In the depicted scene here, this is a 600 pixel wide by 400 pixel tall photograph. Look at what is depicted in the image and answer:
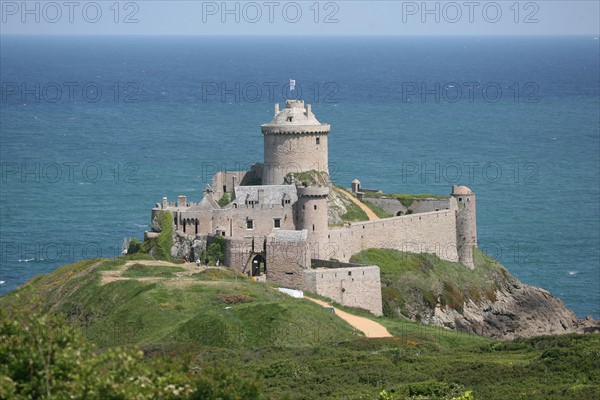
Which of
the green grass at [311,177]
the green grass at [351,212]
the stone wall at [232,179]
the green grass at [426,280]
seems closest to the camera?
the green grass at [426,280]

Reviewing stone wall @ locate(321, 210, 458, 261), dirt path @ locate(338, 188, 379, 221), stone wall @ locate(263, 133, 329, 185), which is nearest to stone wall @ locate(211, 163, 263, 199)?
stone wall @ locate(263, 133, 329, 185)

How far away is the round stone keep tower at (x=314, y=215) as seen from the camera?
76375 mm

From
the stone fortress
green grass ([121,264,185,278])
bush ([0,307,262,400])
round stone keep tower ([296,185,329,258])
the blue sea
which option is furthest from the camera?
the blue sea

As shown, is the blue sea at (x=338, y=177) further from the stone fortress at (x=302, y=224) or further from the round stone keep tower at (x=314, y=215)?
the round stone keep tower at (x=314, y=215)

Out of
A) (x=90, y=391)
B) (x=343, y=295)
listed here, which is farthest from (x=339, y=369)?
(x=90, y=391)

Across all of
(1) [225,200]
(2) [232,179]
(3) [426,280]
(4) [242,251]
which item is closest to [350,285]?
(4) [242,251]

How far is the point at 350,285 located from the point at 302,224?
4.90 meters

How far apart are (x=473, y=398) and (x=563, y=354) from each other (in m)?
12.3

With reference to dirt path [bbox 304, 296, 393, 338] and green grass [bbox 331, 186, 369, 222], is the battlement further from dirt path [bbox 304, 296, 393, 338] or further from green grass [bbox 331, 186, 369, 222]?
dirt path [bbox 304, 296, 393, 338]

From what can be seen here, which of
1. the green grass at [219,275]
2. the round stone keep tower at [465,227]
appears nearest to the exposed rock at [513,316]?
the round stone keep tower at [465,227]

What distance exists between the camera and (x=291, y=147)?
83.0 meters

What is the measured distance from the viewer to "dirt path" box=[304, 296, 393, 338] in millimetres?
67125

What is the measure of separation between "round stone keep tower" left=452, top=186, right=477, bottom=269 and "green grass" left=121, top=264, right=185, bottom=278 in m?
20.7

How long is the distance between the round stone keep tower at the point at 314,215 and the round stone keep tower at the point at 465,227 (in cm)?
1304
